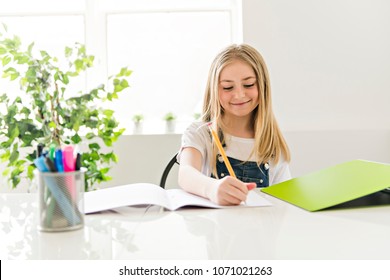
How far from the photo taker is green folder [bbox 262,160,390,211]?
100 centimetres

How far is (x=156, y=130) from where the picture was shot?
2.85m

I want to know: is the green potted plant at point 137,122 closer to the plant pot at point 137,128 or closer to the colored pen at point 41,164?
the plant pot at point 137,128

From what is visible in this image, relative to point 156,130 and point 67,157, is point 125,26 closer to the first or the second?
point 156,130

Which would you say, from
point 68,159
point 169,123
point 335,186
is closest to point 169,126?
point 169,123

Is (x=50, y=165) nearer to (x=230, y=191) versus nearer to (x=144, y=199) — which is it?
(x=144, y=199)

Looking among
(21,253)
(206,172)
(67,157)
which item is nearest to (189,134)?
(206,172)

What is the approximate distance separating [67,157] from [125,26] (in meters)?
2.27

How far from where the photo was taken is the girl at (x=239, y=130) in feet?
5.26

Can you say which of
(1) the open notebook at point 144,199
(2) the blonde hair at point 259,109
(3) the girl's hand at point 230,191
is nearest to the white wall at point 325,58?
(2) the blonde hair at point 259,109

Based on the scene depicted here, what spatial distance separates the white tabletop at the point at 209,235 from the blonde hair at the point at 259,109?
664 mm

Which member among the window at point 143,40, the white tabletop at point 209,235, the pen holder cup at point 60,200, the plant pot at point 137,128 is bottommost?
the white tabletop at point 209,235

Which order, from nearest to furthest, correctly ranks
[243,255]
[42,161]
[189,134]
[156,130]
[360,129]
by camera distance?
[243,255], [42,161], [189,134], [360,129], [156,130]

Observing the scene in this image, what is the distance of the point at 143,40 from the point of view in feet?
9.57

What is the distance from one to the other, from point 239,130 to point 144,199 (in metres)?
0.80
